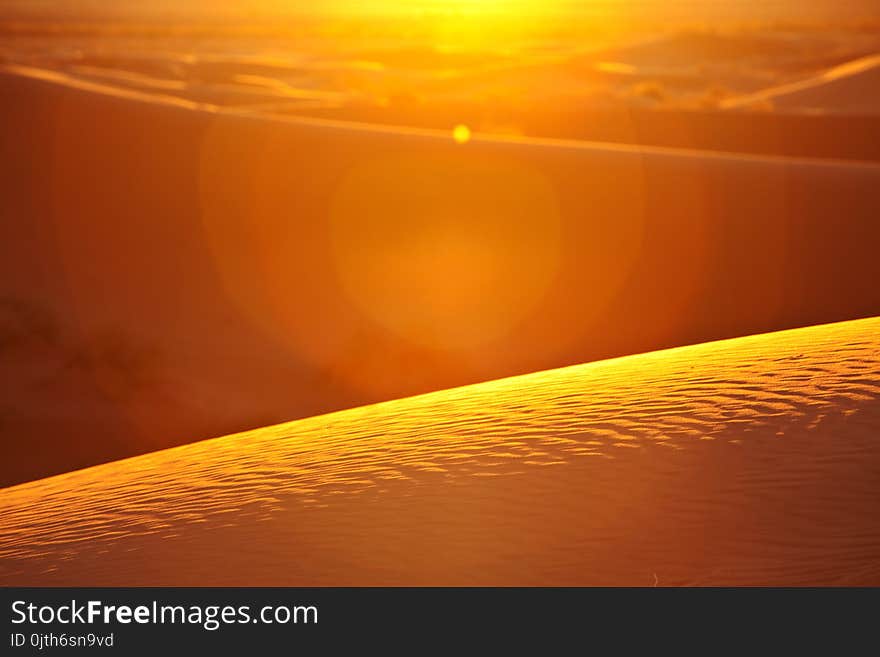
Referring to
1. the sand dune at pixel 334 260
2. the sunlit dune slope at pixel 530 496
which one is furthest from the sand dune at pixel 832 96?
the sunlit dune slope at pixel 530 496

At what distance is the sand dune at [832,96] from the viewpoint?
34.2 metres

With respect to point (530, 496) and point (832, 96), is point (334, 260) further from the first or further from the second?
point (832, 96)

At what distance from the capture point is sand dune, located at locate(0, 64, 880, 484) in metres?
11.3

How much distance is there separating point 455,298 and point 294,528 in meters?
10.8

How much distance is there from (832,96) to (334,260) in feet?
86.9

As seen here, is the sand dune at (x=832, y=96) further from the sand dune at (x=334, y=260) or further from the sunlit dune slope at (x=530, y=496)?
the sunlit dune slope at (x=530, y=496)

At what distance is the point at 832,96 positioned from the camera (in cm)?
3612

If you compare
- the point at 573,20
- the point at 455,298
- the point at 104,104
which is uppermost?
the point at 573,20

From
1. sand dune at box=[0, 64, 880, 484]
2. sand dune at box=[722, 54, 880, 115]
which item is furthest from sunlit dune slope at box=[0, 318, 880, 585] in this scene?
sand dune at box=[722, 54, 880, 115]

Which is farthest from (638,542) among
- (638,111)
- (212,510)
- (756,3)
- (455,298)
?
(756,3)

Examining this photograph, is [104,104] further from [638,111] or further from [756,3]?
[756,3]

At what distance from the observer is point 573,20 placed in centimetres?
8506

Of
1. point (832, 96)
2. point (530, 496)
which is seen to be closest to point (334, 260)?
point (530, 496)

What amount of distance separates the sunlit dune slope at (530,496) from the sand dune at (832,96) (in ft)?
103
